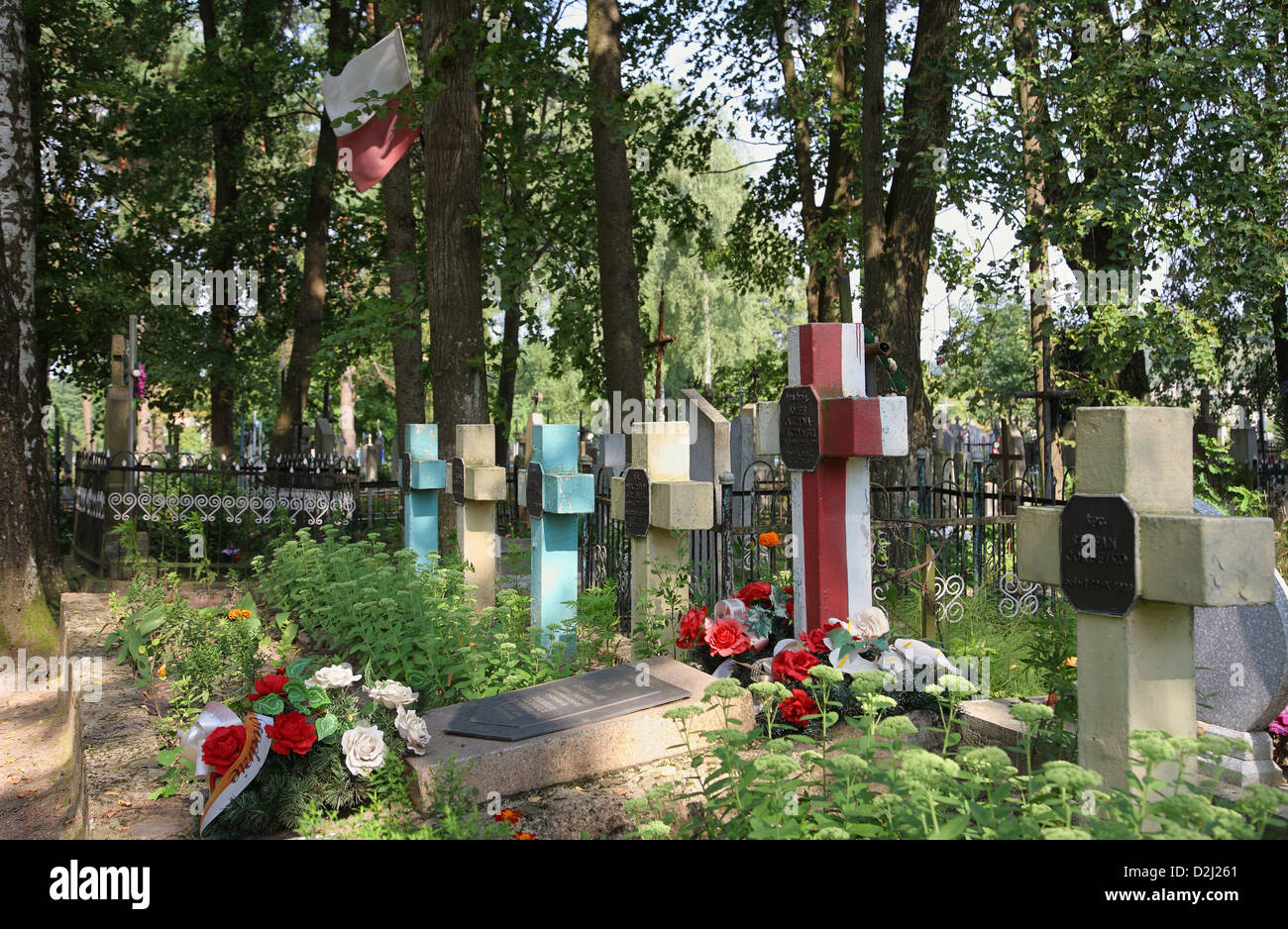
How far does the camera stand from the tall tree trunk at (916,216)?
1056 centimetres

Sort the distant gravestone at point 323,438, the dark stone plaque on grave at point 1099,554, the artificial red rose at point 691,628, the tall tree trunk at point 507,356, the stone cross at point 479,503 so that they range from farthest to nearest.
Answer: the distant gravestone at point 323,438 < the tall tree trunk at point 507,356 < the stone cross at point 479,503 < the artificial red rose at point 691,628 < the dark stone plaque on grave at point 1099,554

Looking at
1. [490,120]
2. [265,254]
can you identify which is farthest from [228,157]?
[490,120]

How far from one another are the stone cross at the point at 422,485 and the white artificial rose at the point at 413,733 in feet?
16.3

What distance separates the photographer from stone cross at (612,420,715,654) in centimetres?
599

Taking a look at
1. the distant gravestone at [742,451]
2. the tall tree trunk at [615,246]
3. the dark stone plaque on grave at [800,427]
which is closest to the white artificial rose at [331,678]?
the dark stone plaque on grave at [800,427]

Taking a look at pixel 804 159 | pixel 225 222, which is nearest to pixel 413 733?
pixel 804 159

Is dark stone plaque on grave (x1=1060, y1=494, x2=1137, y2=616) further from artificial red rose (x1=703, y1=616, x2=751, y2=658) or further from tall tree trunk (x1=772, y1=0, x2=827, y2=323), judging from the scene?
tall tree trunk (x1=772, y1=0, x2=827, y2=323)

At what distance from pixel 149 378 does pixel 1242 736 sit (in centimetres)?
1696

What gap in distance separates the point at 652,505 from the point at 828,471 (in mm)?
1154

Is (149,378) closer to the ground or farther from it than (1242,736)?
farther from it

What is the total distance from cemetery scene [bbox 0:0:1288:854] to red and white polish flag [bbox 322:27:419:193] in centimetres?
5

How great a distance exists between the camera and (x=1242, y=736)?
403cm

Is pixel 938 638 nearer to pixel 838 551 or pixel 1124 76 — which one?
pixel 838 551

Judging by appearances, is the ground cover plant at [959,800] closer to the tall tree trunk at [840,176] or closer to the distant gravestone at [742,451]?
the distant gravestone at [742,451]
